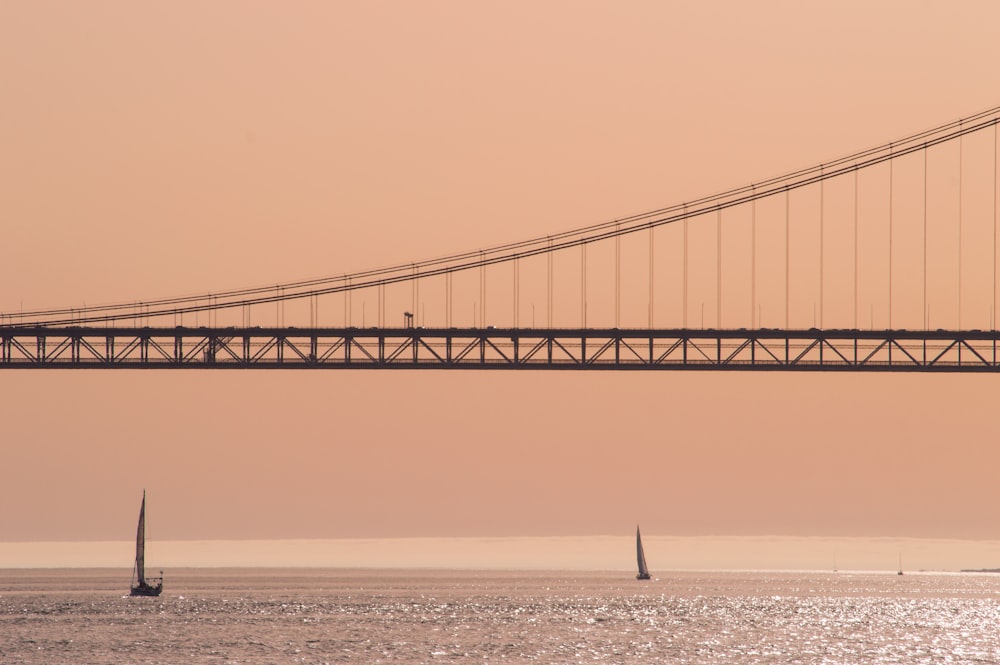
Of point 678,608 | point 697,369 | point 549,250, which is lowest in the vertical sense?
point 678,608

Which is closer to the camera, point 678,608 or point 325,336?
point 325,336

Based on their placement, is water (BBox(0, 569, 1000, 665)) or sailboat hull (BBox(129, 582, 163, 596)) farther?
sailboat hull (BBox(129, 582, 163, 596))

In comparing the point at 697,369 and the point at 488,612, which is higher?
the point at 697,369

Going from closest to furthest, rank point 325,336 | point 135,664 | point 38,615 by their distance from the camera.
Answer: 1. point 135,664
2. point 325,336
3. point 38,615

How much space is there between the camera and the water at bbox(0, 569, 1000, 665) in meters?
83.3

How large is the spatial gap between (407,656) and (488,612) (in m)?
47.5

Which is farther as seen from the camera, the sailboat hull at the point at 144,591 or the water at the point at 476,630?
the sailboat hull at the point at 144,591

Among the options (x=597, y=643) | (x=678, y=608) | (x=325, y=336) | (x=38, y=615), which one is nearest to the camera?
(x=597, y=643)

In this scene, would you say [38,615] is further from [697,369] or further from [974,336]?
[974,336]

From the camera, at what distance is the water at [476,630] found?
83.3 m

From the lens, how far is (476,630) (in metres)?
103

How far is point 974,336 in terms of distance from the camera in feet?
312

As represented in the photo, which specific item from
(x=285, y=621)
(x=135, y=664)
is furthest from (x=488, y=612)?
(x=135, y=664)

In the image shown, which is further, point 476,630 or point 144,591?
point 144,591
